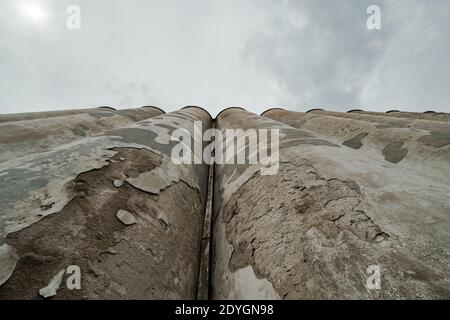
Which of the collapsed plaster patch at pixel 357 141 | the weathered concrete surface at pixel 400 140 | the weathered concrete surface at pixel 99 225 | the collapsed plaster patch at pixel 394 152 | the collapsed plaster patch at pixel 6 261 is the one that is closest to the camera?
the collapsed plaster patch at pixel 6 261

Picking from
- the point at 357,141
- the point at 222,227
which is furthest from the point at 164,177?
the point at 357,141

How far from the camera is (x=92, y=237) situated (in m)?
1.16

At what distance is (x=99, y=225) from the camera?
1.23 meters

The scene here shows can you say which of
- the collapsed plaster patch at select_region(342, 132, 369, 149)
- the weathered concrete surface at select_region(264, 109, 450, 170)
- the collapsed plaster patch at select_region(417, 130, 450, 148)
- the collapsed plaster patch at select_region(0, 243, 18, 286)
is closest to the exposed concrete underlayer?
the collapsed plaster patch at select_region(0, 243, 18, 286)

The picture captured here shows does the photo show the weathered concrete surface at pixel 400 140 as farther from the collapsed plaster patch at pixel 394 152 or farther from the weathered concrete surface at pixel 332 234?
the weathered concrete surface at pixel 332 234

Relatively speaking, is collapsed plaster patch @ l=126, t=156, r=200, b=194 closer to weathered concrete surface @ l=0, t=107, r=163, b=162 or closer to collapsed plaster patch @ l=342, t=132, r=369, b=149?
weathered concrete surface @ l=0, t=107, r=163, b=162

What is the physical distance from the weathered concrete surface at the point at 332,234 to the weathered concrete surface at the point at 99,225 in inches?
12.2

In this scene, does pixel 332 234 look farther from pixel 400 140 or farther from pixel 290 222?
pixel 400 140

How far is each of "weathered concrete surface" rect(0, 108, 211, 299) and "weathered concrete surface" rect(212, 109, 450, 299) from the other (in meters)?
0.31

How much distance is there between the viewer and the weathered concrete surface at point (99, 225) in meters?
0.98

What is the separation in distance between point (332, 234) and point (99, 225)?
1062 millimetres

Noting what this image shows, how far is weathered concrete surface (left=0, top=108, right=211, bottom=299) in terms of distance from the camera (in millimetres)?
977

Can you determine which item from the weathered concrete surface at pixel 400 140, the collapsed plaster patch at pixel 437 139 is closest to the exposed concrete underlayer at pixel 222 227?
the weathered concrete surface at pixel 400 140
